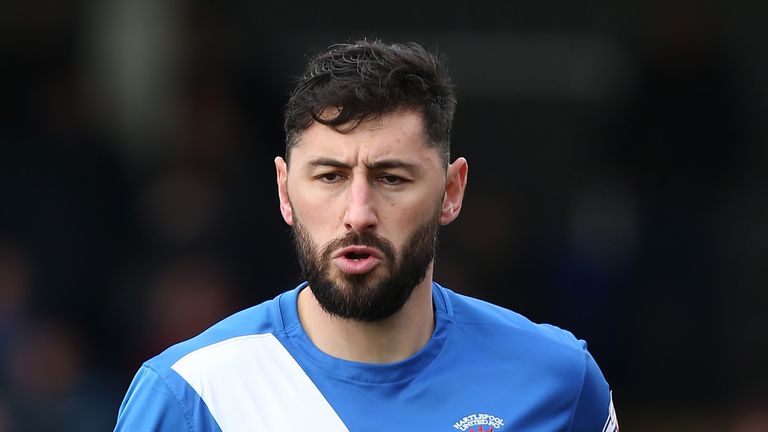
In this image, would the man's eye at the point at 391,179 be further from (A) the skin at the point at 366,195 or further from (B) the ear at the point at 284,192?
(B) the ear at the point at 284,192

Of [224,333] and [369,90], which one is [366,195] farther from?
[224,333]

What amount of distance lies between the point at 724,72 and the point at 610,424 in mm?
4155

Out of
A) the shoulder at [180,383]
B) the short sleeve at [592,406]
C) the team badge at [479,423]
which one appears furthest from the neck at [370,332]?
the short sleeve at [592,406]

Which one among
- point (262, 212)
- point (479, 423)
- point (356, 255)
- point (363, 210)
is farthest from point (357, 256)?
point (262, 212)

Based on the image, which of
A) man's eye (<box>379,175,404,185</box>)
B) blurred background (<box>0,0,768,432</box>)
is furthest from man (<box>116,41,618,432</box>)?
blurred background (<box>0,0,768,432</box>)

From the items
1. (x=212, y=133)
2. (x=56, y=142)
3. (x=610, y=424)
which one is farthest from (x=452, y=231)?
(x=610, y=424)

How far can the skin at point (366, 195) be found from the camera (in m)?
3.77

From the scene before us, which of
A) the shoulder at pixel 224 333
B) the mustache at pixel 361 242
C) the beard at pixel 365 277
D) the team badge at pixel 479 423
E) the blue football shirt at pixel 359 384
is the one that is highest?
the mustache at pixel 361 242

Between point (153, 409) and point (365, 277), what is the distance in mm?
660

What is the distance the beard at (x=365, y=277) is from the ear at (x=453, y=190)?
0.57ft

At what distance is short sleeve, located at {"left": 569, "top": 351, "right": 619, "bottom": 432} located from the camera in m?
4.16

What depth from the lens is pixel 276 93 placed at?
8.07 m

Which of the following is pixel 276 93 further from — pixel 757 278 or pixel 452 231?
pixel 757 278

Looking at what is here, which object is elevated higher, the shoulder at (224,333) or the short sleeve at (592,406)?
the shoulder at (224,333)
